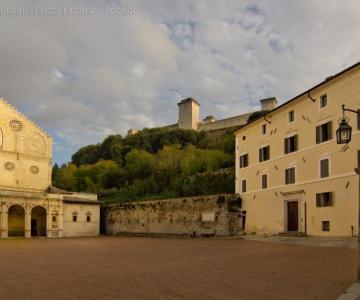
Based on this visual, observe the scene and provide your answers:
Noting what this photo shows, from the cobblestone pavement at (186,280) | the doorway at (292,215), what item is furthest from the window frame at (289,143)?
the cobblestone pavement at (186,280)

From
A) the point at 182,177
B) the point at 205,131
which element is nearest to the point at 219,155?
the point at 182,177

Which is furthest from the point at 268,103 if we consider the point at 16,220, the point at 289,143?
the point at 16,220

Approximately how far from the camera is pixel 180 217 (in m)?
41.1

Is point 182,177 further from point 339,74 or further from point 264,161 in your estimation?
point 339,74

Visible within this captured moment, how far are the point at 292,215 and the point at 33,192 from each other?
100ft

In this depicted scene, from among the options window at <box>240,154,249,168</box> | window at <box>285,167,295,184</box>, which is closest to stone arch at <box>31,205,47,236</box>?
window at <box>240,154,249,168</box>

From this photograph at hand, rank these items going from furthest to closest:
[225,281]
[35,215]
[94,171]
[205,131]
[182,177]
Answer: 1. [205,131]
2. [94,171]
3. [182,177]
4. [35,215]
5. [225,281]

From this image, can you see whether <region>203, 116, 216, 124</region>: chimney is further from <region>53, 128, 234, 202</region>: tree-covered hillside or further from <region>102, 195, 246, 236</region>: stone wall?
<region>102, 195, 246, 236</region>: stone wall

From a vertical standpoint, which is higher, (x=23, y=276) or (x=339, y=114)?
(x=339, y=114)

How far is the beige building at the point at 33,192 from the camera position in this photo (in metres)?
46.9

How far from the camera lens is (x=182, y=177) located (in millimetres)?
56438

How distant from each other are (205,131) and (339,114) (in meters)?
62.6

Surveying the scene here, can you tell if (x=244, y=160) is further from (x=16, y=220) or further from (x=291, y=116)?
(x=16, y=220)

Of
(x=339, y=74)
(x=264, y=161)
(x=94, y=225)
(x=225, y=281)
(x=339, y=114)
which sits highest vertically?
(x=339, y=74)
